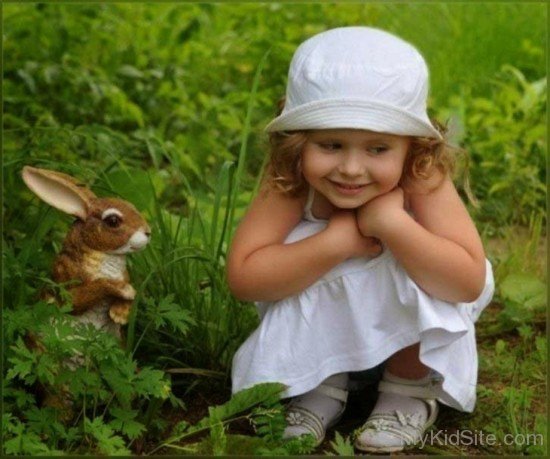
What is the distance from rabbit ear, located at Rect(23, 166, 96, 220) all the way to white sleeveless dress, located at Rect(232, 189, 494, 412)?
53 centimetres

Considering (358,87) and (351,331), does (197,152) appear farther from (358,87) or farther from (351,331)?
(358,87)

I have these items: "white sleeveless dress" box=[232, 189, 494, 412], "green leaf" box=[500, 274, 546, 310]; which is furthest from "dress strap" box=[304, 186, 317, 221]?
"green leaf" box=[500, 274, 546, 310]

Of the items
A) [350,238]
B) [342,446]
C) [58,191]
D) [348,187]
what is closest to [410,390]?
[342,446]

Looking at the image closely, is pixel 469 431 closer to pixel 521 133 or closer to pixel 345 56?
pixel 345 56

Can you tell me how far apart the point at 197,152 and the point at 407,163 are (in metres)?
2.33

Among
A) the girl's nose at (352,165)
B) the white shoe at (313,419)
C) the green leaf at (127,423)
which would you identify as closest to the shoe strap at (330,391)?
the white shoe at (313,419)

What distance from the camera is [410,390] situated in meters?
3.02

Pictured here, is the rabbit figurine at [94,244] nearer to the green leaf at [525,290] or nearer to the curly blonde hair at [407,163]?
the curly blonde hair at [407,163]

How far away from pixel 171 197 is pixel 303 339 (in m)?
1.92

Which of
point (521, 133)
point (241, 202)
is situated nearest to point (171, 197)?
point (241, 202)

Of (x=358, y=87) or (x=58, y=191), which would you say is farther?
(x=58, y=191)

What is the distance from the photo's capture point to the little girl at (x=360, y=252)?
274cm

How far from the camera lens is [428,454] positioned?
294cm

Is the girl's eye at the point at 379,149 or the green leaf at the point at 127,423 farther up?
the girl's eye at the point at 379,149
